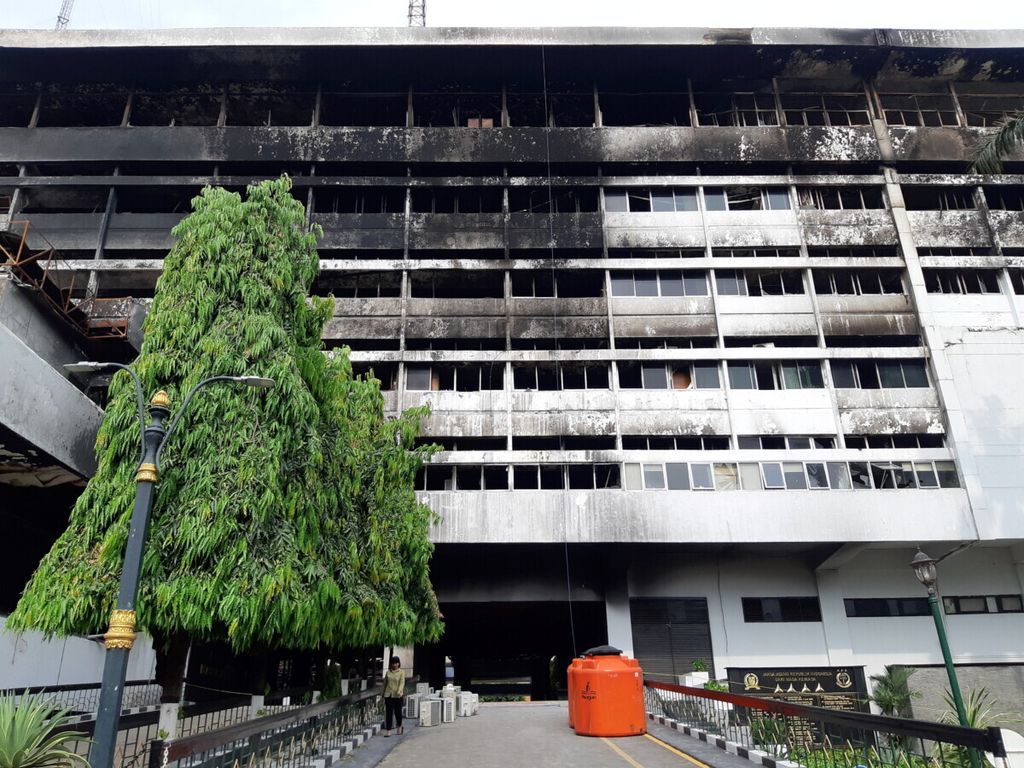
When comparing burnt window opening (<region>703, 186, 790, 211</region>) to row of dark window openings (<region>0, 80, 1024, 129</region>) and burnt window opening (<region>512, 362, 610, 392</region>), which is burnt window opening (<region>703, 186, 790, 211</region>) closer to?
row of dark window openings (<region>0, 80, 1024, 129</region>)

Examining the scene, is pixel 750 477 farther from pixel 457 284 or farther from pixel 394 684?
pixel 394 684

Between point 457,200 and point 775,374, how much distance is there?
64.0 feet

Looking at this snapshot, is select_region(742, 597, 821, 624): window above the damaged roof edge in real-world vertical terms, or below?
below

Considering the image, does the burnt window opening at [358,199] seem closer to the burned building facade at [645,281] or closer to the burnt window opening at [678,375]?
the burned building facade at [645,281]

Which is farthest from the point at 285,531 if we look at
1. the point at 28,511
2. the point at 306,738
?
the point at 28,511

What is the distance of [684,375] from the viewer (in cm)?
3256

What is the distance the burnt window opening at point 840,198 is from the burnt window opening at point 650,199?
20.1ft

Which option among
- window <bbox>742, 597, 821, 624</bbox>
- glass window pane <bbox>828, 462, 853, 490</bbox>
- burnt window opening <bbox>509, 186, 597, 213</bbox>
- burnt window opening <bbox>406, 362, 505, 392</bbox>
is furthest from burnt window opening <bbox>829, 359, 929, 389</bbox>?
burnt window opening <bbox>406, 362, 505, 392</bbox>

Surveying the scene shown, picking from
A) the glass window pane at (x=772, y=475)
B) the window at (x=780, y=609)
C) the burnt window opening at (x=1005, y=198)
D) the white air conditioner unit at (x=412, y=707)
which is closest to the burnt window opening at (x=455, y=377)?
the glass window pane at (x=772, y=475)

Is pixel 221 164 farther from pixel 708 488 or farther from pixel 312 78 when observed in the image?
pixel 708 488

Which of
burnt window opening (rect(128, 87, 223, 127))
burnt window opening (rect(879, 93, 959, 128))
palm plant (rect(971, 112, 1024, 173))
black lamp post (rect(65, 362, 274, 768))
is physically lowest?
black lamp post (rect(65, 362, 274, 768))

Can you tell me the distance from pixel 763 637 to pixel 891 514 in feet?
25.3

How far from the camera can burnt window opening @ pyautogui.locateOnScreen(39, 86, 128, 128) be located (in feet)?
122

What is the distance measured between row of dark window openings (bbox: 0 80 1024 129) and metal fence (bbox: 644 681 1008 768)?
3234cm
